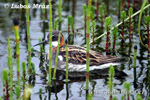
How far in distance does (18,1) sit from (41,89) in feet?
24.8

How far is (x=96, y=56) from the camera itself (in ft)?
25.4

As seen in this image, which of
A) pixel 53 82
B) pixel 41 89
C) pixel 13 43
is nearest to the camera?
pixel 41 89

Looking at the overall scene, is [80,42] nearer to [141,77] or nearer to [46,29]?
[46,29]

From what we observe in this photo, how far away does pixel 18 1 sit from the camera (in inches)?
508

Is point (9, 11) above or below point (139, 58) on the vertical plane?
above

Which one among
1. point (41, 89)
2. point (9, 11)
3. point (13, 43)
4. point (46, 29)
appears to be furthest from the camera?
point (9, 11)

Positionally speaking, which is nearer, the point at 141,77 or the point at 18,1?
the point at 141,77

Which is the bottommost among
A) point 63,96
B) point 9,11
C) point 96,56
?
point 63,96

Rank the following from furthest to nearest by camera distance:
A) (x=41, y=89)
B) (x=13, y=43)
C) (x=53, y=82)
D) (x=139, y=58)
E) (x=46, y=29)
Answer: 1. (x=46, y=29)
2. (x=13, y=43)
3. (x=139, y=58)
4. (x=53, y=82)
5. (x=41, y=89)

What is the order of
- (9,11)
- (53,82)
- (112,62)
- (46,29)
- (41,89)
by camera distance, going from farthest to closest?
(9,11)
(46,29)
(112,62)
(53,82)
(41,89)

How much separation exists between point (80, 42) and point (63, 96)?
3622 millimetres

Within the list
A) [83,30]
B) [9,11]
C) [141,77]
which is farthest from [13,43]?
[141,77]

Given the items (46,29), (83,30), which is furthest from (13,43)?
(83,30)

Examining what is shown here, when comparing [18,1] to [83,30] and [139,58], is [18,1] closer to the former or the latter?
[83,30]
